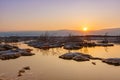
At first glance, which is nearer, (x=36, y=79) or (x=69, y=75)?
(x=36, y=79)

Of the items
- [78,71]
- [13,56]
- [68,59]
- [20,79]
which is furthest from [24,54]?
[20,79]

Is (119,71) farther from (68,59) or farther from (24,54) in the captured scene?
(24,54)

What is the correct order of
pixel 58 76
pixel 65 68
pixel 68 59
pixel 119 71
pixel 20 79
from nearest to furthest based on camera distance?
pixel 20 79
pixel 58 76
pixel 119 71
pixel 65 68
pixel 68 59

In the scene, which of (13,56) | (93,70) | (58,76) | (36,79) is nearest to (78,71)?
(93,70)

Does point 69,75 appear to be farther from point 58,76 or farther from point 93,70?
point 93,70

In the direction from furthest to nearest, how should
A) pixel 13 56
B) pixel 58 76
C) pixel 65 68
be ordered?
pixel 13 56 < pixel 65 68 < pixel 58 76

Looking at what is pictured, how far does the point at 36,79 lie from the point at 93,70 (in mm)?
12379

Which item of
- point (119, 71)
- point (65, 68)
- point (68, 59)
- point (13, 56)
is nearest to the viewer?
point (119, 71)

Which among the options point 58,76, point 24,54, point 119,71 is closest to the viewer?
point 58,76

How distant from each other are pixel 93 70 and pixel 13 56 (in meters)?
24.4

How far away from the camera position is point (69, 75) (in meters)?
35.8

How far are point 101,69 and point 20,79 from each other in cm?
1591

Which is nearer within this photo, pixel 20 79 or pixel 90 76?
pixel 20 79

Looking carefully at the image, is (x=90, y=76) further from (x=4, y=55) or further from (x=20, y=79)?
(x=4, y=55)
